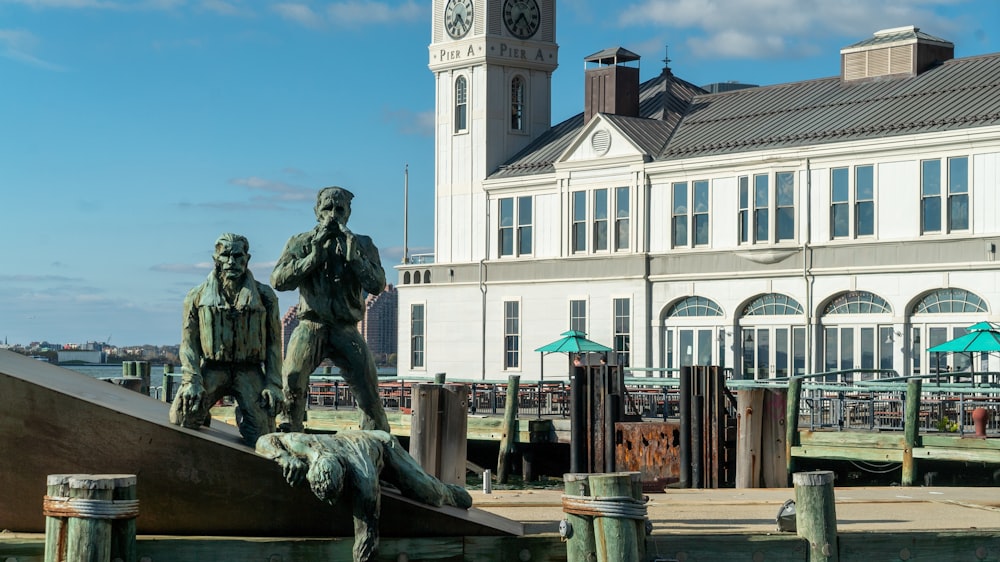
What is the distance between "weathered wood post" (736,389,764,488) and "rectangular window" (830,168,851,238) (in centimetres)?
2132

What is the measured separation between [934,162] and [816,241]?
4.04 metres

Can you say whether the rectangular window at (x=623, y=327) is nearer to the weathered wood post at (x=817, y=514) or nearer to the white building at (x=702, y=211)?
the white building at (x=702, y=211)

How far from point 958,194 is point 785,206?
5208 mm

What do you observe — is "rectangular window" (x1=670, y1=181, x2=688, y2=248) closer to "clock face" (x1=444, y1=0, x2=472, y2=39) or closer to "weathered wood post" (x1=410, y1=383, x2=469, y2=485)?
"clock face" (x1=444, y1=0, x2=472, y2=39)

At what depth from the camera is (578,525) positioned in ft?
36.8

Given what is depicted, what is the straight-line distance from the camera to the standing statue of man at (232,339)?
12.2 meters

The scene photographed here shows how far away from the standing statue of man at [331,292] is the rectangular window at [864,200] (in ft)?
96.1

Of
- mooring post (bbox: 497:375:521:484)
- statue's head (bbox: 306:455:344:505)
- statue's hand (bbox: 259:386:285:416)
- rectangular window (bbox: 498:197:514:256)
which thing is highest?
rectangular window (bbox: 498:197:514:256)

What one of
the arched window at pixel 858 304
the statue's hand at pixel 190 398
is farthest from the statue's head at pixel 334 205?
the arched window at pixel 858 304

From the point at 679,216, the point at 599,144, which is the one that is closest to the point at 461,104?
the point at 599,144

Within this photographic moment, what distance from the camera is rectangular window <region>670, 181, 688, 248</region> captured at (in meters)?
45.2

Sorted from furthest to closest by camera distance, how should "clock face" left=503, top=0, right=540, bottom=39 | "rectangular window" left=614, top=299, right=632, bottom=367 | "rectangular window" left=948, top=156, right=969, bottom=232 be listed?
"clock face" left=503, top=0, right=540, bottom=39
"rectangular window" left=614, top=299, right=632, bottom=367
"rectangular window" left=948, top=156, right=969, bottom=232

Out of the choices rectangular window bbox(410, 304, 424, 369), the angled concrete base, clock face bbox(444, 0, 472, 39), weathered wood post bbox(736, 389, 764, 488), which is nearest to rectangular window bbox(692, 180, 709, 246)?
clock face bbox(444, 0, 472, 39)

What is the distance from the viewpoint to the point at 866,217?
41.2m
